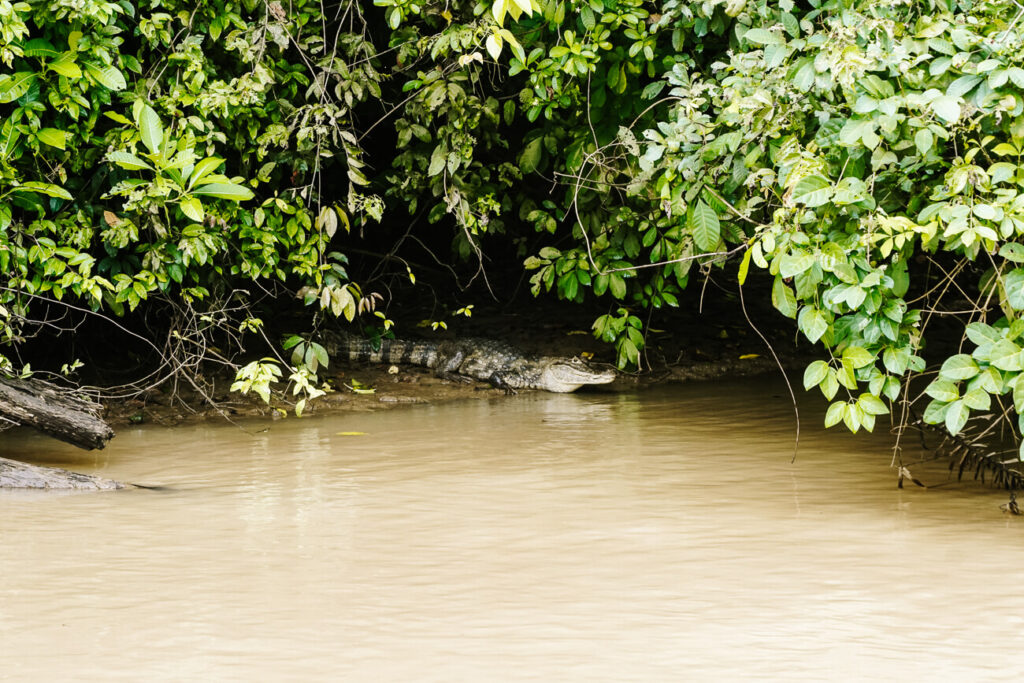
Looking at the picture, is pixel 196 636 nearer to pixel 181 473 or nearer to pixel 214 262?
pixel 181 473

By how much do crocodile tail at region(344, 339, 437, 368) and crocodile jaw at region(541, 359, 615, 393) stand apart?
1156mm

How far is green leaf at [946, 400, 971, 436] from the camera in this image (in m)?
4.23

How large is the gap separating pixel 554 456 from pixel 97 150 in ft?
10.1

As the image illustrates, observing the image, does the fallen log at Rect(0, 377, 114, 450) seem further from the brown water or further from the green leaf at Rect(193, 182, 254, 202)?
the green leaf at Rect(193, 182, 254, 202)

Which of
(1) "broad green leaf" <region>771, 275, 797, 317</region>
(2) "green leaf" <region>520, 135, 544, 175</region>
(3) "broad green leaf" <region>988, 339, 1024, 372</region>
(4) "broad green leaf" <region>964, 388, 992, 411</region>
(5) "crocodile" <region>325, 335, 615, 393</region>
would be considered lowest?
(5) "crocodile" <region>325, 335, 615, 393</region>

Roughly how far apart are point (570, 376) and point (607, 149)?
3.13m

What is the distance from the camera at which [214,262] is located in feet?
22.9

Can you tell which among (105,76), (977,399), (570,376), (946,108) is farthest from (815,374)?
(570,376)

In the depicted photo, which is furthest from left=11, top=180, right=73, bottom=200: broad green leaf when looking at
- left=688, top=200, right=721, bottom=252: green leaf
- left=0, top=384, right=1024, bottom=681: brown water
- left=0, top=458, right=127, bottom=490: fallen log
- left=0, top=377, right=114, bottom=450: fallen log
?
left=688, top=200, right=721, bottom=252: green leaf

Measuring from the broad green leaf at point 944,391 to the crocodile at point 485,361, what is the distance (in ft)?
16.0

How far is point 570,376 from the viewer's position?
928cm

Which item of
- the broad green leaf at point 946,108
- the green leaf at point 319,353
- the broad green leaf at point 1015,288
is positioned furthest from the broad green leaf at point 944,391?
the green leaf at point 319,353

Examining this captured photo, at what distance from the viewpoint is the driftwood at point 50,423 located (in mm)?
5480

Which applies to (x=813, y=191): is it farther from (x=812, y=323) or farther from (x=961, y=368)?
(x=961, y=368)
